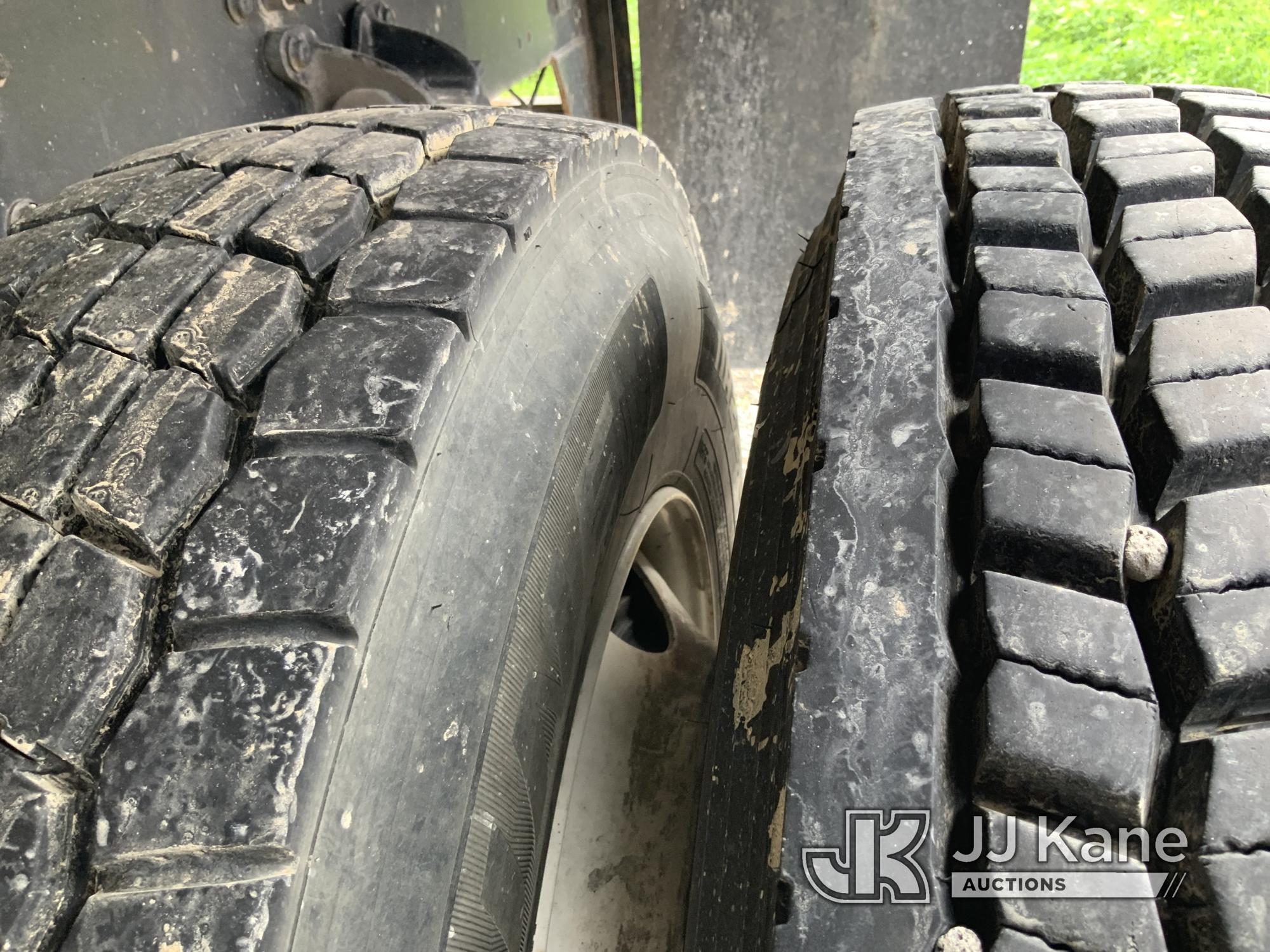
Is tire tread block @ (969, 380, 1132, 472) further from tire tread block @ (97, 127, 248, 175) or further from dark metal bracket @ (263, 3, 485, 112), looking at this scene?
dark metal bracket @ (263, 3, 485, 112)

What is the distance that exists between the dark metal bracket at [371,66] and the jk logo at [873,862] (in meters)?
1.22

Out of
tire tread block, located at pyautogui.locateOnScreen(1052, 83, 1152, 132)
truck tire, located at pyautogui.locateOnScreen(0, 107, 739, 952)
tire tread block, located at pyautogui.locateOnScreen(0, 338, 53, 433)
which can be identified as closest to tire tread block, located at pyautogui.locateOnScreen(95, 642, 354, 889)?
truck tire, located at pyautogui.locateOnScreen(0, 107, 739, 952)

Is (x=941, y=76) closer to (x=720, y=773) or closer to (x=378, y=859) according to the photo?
(x=720, y=773)

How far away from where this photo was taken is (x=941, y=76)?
2564 mm

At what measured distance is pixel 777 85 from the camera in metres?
2.64

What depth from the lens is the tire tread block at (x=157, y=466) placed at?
0.52m

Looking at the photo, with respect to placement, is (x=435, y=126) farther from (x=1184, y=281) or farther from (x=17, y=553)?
(x=1184, y=281)

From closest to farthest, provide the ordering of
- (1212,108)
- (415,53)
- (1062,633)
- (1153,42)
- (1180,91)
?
1. (1062,633)
2. (1212,108)
3. (1180,91)
4. (415,53)
5. (1153,42)

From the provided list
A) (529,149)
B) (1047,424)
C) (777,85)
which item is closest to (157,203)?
(529,149)

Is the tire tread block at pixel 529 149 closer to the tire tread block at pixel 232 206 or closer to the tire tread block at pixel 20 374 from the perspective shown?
the tire tread block at pixel 232 206

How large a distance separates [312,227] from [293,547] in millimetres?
303

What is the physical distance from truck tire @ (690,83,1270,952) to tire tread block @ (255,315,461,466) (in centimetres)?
28

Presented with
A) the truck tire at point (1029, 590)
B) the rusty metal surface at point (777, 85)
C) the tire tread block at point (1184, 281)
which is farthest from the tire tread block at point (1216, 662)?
the rusty metal surface at point (777, 85)

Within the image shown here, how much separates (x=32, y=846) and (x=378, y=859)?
17 centimetres
